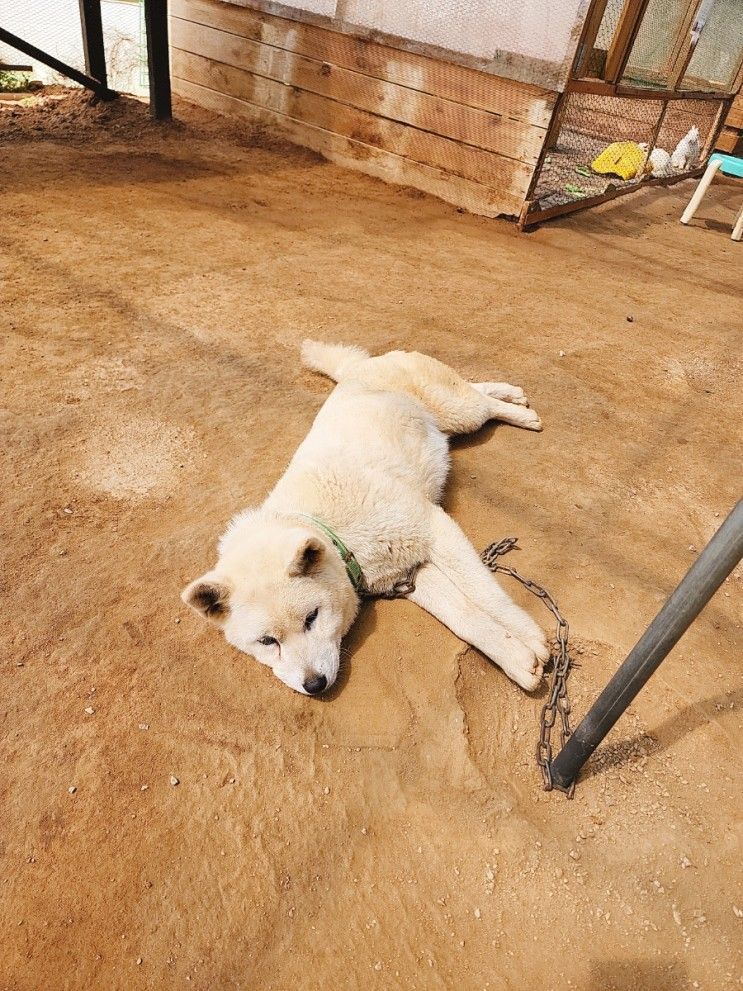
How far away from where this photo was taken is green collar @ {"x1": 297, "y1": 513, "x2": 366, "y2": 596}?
A: 2.32 meters

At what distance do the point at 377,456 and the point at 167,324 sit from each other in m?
2.21

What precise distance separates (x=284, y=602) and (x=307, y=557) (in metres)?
0.17

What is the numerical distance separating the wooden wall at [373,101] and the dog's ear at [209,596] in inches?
210

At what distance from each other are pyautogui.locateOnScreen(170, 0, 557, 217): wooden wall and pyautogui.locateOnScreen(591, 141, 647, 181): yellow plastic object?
285 cm

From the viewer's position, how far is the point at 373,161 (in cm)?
686

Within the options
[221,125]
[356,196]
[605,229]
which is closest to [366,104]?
[356,196]

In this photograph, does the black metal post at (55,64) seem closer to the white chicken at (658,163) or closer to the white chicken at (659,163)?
the white chicken at (658,163)

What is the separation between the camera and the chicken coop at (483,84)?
552 centimetres

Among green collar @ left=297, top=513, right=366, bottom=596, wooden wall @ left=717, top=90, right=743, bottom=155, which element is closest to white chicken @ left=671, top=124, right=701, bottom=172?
wooden wall @ left=717, top=90, right=743, bottom=155

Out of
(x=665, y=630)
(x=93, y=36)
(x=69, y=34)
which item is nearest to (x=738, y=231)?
(x=665, y=630)

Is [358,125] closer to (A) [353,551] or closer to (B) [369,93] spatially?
(B) [369,93]

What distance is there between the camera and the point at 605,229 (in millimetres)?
6539

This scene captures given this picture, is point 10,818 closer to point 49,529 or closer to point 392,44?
point 49,529

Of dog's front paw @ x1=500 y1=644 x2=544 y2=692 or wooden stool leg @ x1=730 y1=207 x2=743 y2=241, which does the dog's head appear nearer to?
dog's front paw @ x1=500 y1=644 x2=544 y2=692
